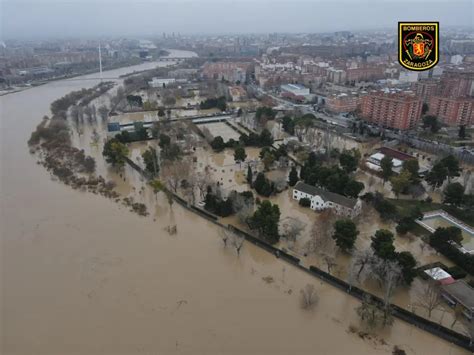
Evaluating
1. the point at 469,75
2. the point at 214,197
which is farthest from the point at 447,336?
the point at 469,75

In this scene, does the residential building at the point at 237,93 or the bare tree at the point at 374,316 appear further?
the residential building at the point at 237,93

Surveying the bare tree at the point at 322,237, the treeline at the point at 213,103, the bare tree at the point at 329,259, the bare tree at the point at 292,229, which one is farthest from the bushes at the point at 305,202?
the treeline at the point at 213,103

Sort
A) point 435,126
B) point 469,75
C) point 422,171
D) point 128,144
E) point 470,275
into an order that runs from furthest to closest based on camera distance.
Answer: point 469,75, point 435,126, point 128,144, point 422,171, point 470,275

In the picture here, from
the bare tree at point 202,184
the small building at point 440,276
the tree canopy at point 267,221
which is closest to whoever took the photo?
the small building at point 440,276

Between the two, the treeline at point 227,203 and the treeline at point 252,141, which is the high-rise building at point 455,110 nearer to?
the treeline at point 252,141

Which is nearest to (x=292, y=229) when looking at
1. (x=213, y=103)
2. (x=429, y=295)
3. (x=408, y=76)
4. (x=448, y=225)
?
(x=429, y=295)

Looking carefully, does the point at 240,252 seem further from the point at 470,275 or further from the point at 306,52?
the point at 306,52

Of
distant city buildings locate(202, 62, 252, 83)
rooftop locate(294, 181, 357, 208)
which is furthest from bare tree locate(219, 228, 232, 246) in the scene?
distant city buildings locate(202, 62, 252, 83)

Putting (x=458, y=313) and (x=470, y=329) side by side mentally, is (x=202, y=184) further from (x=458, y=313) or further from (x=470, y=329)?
(x=470, y=329)
